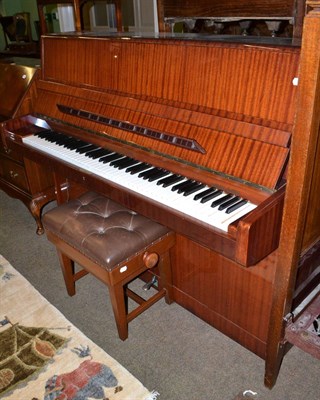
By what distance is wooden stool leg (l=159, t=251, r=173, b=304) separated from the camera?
70.5 inches

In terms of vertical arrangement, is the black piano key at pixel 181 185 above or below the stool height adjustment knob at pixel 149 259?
above

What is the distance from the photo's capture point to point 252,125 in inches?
50.8

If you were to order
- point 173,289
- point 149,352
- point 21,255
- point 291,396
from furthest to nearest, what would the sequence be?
point 21,255 < point 173,289 < point 149,352 < point 291,396

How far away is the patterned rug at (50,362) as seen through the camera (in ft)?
5.06

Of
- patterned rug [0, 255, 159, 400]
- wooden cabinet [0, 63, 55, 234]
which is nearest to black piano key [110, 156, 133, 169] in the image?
patterned rug [0, 255, 159, 400]

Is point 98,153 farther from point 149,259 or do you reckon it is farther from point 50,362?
point 50,362

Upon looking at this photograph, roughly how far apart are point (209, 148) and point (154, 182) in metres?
0.24

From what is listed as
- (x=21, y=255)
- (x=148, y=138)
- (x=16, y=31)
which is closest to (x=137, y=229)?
(x=148, y=138)

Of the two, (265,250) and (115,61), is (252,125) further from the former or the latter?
(115,61)

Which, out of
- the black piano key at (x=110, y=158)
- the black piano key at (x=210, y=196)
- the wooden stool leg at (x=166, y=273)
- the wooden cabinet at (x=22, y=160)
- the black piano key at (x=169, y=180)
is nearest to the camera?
the black piano key at (x=210, y=196)

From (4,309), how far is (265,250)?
4.71ft

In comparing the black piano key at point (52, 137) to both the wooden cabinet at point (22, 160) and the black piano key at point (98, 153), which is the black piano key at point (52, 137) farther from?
the wooden cabinet at point (22, 160)

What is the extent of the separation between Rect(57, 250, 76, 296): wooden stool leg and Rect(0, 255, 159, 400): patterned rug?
0.43ft

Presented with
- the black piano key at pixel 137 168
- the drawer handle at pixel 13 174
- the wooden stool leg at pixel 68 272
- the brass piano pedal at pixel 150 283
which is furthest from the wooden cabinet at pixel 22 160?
the black piano key at pixel 137 168
